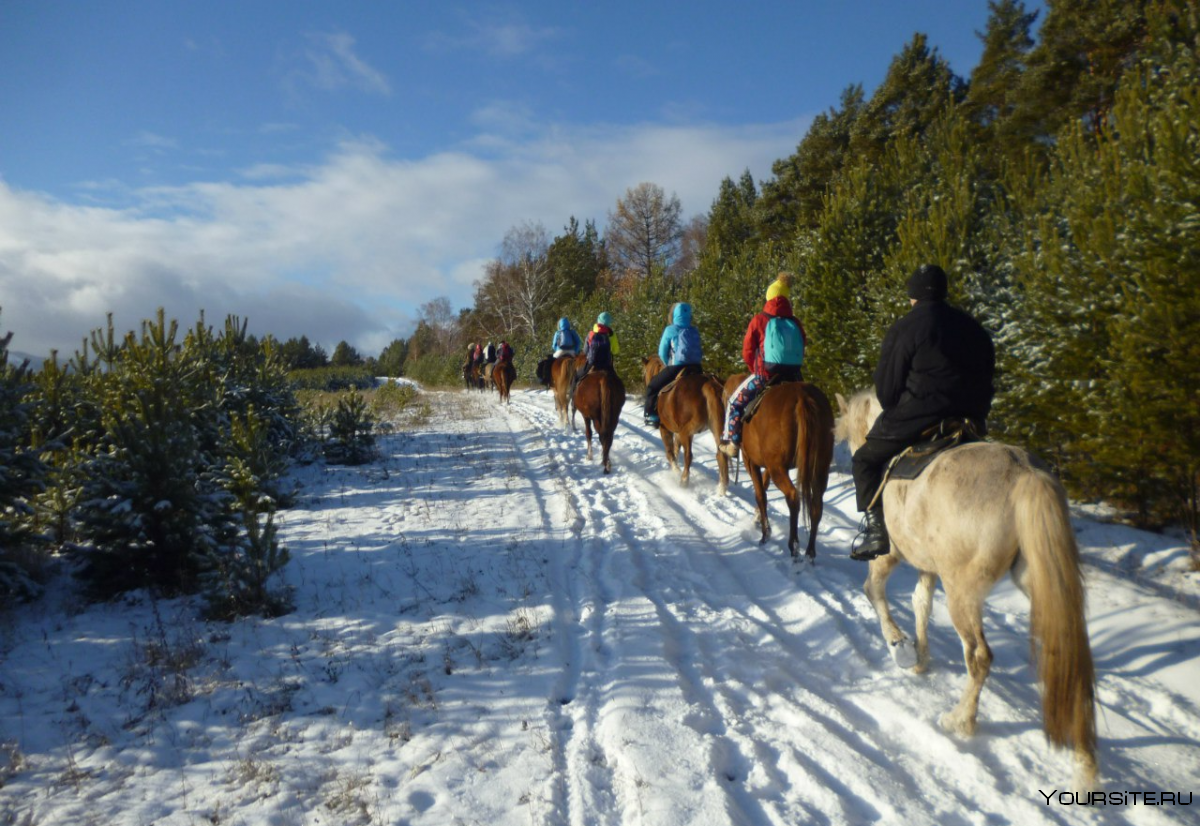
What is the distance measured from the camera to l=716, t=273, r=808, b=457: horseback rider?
6988 millimetres

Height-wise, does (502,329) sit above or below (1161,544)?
above

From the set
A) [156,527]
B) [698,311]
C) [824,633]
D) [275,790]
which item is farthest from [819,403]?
[698,311]

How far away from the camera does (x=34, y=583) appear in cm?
599

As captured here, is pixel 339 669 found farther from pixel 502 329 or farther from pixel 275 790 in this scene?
pixel 502 329

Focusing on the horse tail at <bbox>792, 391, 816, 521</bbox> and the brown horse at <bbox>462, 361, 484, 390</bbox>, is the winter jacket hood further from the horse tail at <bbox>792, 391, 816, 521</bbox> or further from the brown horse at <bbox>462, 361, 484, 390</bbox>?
the brown horse at <bbox>462, 361, 484, 390</bbox>

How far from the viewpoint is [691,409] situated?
366 inches

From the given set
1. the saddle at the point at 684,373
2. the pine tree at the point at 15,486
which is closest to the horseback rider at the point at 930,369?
the saddle at the point at 684,373

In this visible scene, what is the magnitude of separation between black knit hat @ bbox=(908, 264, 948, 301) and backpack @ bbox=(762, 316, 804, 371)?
9.35 ft

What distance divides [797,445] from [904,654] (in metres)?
2.52

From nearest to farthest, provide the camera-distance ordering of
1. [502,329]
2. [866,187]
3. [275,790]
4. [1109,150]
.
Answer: [275,790] → [1109,150] → [866,187] → [502,329]

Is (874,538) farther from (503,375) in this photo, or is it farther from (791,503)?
(503,375)

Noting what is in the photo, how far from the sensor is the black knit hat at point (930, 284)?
13.2 feet

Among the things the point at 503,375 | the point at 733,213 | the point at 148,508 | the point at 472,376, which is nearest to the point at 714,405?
the point at 148,508

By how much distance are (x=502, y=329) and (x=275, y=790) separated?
5449cm
